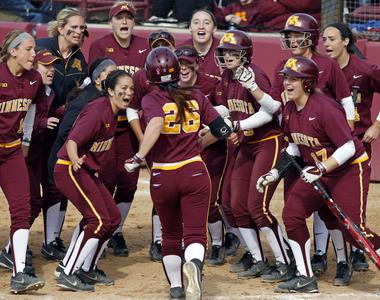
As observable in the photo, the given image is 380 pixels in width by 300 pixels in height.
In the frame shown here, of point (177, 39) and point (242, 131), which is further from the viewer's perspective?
point (177, 39)

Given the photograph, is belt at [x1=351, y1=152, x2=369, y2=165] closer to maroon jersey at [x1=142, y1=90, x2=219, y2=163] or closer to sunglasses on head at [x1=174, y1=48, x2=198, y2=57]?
maroon jersey at [x1=142, y1=90, x2=219, y2=163]

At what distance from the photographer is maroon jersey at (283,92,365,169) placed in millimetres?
7672

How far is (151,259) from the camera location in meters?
9.13

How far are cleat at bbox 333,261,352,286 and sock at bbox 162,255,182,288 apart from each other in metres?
1.35

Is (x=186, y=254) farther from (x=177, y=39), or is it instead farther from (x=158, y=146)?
(x=177, y=39)

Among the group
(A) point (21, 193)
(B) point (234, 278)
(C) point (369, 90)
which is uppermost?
(C) point (369, 90)

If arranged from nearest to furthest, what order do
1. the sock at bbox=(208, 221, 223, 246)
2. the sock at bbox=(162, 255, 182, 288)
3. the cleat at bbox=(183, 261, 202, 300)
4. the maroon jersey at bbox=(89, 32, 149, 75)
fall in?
the cleat at bbox=(183, 261, 202, 300)
the sock at bbox=(162, 255, 182, 288)
the sock at bbox=(208, 221, 223, 246)
the maroon jersey at bbox=(89, 32, 149, 75)

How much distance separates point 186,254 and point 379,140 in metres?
5.04

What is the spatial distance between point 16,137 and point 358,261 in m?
3.04

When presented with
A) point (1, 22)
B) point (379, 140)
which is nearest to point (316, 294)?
point (379, 140)

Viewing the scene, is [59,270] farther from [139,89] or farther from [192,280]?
[139,89]

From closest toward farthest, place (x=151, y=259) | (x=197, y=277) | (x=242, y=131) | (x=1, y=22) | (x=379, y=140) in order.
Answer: (x=197, y=277), (x=242, y=131), (x=151, y=259), (x=379, y=140), (x=1, y=22)

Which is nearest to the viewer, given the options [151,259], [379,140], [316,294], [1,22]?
[316,294]

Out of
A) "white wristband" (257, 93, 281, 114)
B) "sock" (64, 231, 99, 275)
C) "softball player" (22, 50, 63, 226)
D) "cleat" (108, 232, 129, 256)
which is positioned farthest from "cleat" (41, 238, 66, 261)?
"white wristband" (257, 93, 281, 114)
